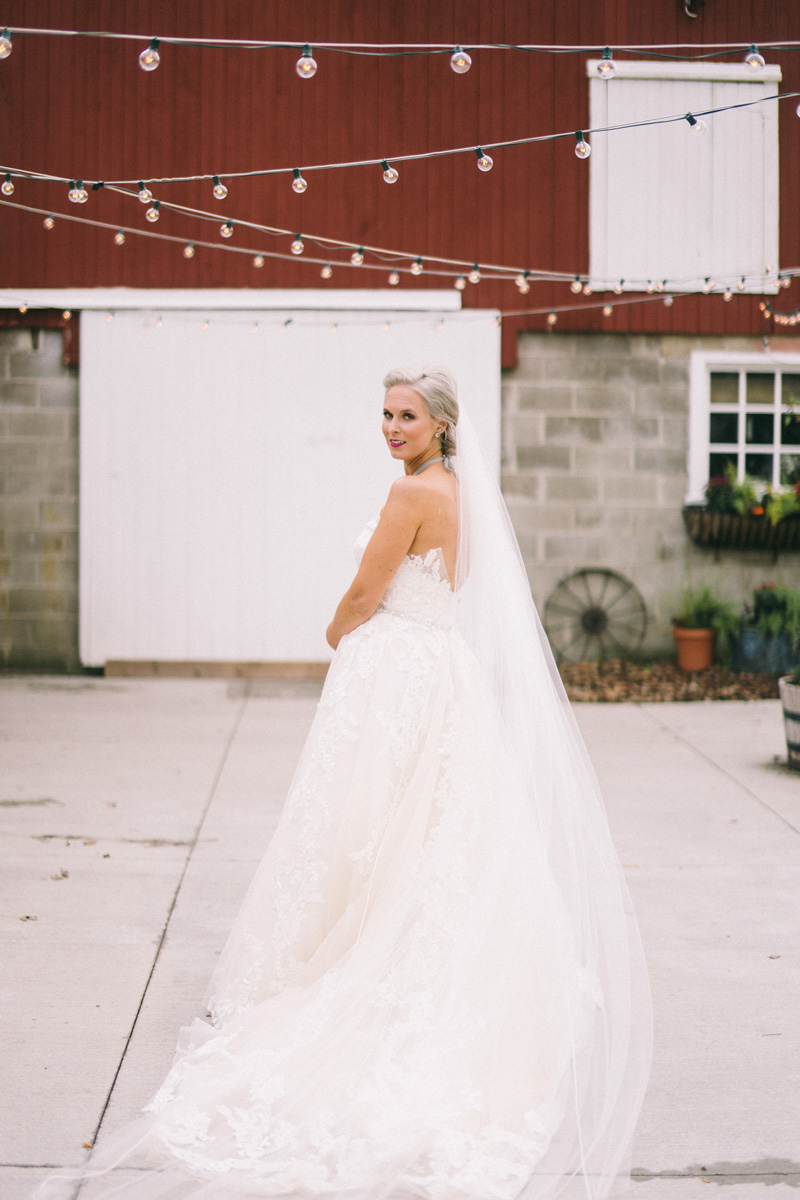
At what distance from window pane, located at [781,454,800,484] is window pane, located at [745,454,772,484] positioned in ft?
0.35

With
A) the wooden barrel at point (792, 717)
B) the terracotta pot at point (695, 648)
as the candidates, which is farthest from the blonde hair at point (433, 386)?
the terracotta pot at point (695, 648)

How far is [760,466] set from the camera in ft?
30.5

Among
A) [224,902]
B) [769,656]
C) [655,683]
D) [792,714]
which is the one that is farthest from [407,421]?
[769,656]

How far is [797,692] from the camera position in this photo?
222 inches

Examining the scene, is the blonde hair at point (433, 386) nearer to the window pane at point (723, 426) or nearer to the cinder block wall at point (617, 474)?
the cinder block wall at point (617, 474)

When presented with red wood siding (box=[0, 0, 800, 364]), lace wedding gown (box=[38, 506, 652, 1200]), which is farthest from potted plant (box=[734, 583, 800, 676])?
lace wedding gown (box=[38, 506, 652, 1200])

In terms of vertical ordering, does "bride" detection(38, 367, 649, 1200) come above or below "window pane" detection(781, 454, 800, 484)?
below

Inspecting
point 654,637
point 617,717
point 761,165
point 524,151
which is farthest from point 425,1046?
point 761,165

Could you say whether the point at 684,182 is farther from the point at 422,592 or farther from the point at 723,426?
the point at 422,592

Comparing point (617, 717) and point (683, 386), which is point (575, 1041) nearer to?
point (617, 717)

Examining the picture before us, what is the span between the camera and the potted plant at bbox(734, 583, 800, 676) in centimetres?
873

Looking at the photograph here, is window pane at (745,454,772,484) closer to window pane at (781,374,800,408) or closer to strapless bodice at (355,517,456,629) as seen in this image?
window pane at (781,374,800,408)

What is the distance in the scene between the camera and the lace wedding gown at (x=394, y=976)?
2.26 m

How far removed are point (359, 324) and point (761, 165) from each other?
11.6 feet
